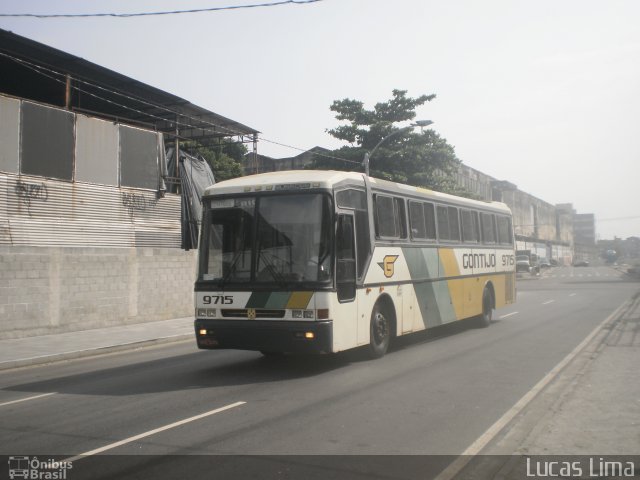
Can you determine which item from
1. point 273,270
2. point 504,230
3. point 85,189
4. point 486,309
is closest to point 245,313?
point 273,270

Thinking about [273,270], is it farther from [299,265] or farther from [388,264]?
[388,264]

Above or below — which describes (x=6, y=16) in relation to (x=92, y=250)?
above

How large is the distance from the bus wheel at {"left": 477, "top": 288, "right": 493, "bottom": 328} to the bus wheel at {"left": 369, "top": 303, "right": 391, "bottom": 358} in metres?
6.46

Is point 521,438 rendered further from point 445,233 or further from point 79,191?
point 79,191

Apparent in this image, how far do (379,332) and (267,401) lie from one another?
416 cm

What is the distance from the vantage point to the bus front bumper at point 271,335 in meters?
9.75

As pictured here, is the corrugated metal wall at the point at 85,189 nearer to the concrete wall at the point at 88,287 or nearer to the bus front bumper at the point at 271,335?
the concrete wall at the point at 88,287

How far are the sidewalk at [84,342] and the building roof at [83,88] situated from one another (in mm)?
7159

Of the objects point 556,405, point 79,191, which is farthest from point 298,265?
point 79,191

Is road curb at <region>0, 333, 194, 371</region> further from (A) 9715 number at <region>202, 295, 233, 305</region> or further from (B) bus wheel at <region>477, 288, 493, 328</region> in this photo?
(B) bus wheel at <region>477, 288, 493, 328</region>

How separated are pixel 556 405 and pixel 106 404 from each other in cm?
572

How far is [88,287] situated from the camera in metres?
18.0

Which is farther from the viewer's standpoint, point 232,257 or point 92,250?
point 92,250

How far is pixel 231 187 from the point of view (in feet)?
35.3
